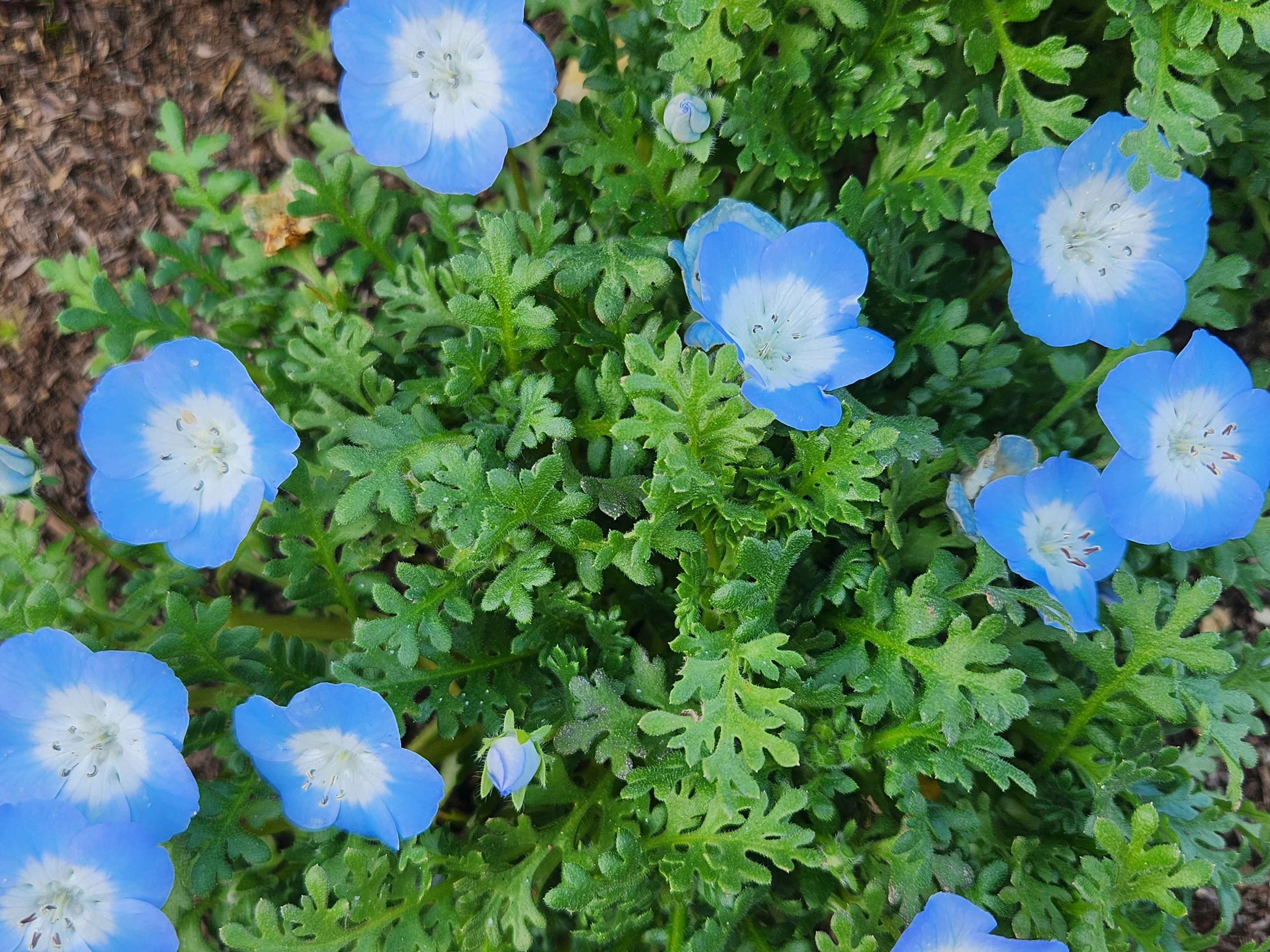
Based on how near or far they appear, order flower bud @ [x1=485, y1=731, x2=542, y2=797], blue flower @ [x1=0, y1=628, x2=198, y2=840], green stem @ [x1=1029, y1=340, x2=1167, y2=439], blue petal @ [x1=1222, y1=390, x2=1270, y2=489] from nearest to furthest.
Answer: flower bud @ [x1=485, y1=731, x2=542, y2=797] → blue flower @ [x1=0, y1=628, x2=198, y2=840] → blue petal @ [x1=1222, y1=390, x2=1270, y2=489] → green stem @ [x1=1029, y1=340, x2=1167, y2=439]

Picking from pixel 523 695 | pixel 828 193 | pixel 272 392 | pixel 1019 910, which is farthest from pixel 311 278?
pixel 1019 910

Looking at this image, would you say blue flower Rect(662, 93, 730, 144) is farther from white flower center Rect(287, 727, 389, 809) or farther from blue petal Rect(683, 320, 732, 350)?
white flower center Rect(287, 727, 389, 809)

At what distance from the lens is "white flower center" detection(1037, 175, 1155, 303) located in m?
1.66

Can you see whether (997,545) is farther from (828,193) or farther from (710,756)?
(828,193)

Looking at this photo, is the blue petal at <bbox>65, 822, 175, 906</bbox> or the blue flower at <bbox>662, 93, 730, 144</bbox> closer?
the blue petal at <bbox>65, 822, 175, 906</bbox>

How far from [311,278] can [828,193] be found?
1.03 metres

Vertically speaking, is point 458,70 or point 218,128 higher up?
point 458,70

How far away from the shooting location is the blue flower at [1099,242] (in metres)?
1.61

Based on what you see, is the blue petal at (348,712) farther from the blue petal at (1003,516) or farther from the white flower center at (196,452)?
the blue petal at (1003,516)

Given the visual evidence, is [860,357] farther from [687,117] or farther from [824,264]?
[687,117]

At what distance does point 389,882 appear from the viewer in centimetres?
164

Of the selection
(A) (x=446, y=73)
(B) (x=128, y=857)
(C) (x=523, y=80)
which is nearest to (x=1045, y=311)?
(C) (x=523, y=80)

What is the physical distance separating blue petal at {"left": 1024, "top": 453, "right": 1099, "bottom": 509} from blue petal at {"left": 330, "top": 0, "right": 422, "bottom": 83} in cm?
126

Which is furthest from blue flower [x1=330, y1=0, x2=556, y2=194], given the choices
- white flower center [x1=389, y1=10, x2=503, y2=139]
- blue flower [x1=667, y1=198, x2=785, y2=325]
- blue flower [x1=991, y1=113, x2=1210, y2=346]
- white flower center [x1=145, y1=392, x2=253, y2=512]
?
blue flower [x1=991, y1=113, x2=1210, y2=346]
